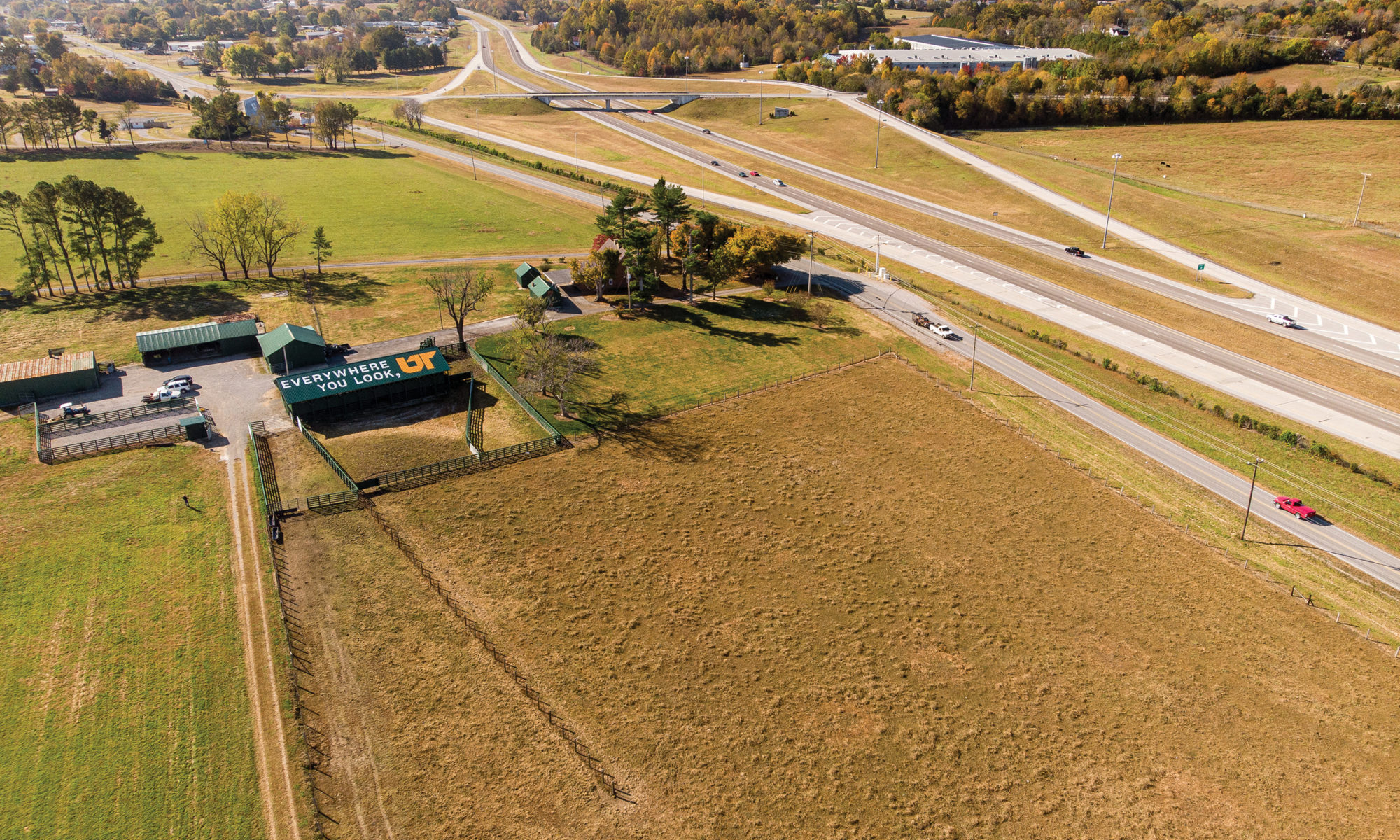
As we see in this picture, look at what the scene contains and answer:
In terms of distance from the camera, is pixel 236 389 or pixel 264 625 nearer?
pixel 264 625

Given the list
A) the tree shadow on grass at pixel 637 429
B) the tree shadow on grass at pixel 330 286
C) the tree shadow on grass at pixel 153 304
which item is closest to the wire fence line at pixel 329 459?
the tree shadow on grass at pixel 637 429

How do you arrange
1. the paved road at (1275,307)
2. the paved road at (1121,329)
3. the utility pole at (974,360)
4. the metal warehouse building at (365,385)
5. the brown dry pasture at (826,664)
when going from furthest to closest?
the paved road at (1275,307) → the utility pole at (974,360) → the paved road at (1121,329) → the metal warehouse building at (365,385) → the brown dry pasture at (826,664)

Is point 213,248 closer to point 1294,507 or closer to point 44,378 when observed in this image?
point 44,378

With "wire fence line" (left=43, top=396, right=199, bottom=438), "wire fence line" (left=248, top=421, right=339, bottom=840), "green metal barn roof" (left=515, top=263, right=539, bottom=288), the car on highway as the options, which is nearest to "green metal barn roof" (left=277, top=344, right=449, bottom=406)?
"wire fence line" (left=248, top=421, right=339, bottom=840)

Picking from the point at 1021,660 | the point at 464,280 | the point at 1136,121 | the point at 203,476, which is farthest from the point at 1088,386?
the point at 1136,121

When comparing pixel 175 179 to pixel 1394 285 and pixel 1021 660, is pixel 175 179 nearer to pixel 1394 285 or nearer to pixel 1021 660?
pixel 1021 660

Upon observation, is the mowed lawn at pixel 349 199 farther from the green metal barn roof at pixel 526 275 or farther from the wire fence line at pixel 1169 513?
the wire fence line at pixel 1169 513
